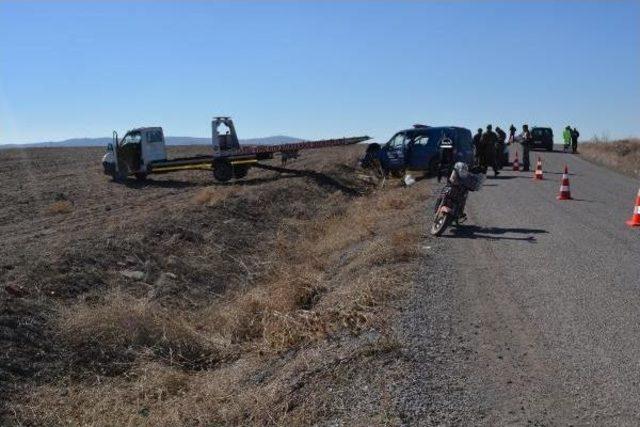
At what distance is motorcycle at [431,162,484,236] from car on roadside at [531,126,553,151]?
3495 centimetres

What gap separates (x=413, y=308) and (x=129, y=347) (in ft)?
11.0

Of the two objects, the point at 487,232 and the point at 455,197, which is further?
the point at 487,232

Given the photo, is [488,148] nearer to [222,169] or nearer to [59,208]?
[222,169]

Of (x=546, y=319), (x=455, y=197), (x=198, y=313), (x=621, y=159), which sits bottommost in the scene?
(x=198, y=313)

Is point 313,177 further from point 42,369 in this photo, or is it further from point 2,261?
point 42,369

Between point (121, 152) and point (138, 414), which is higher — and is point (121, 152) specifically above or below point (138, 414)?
above

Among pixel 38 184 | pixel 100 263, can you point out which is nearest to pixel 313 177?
pixel 38 184

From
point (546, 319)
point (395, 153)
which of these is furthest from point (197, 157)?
point (546, 319)

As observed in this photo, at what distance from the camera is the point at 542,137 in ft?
149

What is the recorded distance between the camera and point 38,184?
2784 centimetres

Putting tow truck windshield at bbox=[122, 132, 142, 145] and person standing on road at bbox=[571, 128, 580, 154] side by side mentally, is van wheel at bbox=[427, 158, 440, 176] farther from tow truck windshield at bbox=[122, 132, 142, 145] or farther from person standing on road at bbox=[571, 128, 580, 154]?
person standing on road at bbox=[571, 128, 580, 154]

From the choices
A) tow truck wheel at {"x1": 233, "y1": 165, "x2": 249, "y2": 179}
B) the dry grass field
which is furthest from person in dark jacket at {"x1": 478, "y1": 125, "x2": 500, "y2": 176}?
tow truck wheel at {"x1": 233, "y1": 165, "x2": 249, "y2": 179}

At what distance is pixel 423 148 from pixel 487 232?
12480mm

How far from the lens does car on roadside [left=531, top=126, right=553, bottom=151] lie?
45.3 metres
